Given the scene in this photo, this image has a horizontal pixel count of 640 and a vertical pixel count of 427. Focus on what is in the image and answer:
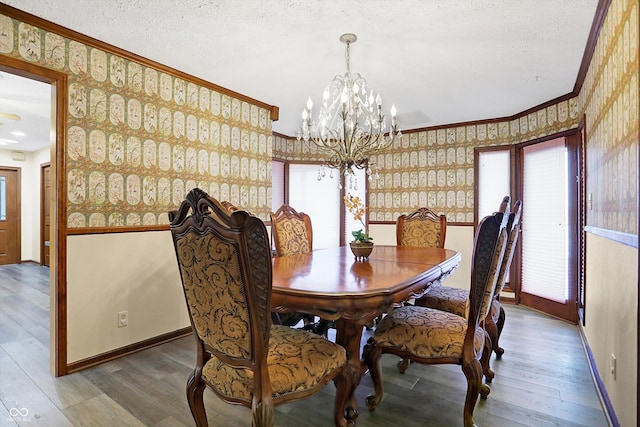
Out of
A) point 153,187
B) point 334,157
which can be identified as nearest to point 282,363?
point 334,157

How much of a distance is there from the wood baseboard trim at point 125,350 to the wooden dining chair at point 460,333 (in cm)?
191

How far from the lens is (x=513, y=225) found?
6.19 feet

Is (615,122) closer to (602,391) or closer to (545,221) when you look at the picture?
(602,391)

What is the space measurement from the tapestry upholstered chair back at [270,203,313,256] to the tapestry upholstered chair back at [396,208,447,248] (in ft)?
3.58

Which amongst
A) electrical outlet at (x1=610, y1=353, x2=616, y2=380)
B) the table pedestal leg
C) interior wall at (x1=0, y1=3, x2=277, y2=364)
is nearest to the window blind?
electrical outlet at (x1=610, y1=353, x2=616, y2=380)

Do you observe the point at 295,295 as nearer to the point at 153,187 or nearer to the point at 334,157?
the point at 334,157

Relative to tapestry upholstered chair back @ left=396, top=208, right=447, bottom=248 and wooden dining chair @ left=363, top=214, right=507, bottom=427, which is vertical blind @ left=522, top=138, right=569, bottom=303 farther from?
wooden dining chair @ left=363, top=214, right=507, bottom=427

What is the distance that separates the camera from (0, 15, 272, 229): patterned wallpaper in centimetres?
234

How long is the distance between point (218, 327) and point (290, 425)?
2.79 feet

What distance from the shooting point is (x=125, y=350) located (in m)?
2.62

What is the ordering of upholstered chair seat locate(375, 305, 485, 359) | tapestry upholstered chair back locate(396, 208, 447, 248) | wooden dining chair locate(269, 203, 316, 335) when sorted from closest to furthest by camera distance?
upholstered chair seat locate(375, 305, 485, 359)
wooden dining chair locate(269, 203, 316, 335)
tapestry upholstered chair back locate(396, 208, 447, 248)

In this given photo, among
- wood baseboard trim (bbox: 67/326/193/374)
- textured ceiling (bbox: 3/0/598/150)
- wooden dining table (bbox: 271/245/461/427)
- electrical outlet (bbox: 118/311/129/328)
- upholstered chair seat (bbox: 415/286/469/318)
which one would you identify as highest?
textured ceiling (bbox: 3/0/598/150)

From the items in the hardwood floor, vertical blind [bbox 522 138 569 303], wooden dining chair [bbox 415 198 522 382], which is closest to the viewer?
the hardwood floor

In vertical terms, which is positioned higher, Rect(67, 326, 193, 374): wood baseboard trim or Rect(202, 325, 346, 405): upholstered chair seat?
Rect(202, 325, 346, 405): upholstered chair seat
